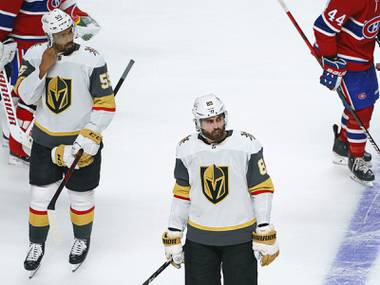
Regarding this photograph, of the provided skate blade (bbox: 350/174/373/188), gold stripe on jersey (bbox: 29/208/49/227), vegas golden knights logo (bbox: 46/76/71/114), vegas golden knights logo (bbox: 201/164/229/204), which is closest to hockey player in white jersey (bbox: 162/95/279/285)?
vegas golden knights logo (bbox: 201/164/229/204)

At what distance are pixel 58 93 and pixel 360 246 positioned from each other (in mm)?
1582

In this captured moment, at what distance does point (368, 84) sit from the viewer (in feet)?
16.6

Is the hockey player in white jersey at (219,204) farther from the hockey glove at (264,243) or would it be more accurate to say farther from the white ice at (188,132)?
the white ice at (188,132)

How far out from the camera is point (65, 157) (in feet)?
13.5

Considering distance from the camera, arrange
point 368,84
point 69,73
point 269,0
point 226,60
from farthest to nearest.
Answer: point 269,0 < point 226,60 < point 368,84 < point 69,73

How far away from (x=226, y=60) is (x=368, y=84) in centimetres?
234

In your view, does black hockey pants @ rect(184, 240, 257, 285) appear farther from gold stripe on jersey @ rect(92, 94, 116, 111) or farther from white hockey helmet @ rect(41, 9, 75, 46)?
white hockey helmet @ rect(41, 9, 75, 46)

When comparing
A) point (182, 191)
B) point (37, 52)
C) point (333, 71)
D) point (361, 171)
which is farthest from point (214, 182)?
point (361, 171)

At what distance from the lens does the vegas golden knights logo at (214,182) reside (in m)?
3.37

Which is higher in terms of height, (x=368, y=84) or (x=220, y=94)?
(x=368, y=84)

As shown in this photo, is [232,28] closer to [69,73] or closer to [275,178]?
[275,178]

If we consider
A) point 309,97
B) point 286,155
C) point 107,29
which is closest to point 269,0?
point 107,29

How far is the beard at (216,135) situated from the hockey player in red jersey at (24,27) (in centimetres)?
201

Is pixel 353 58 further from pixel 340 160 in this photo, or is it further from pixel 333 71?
pixel 340 160
